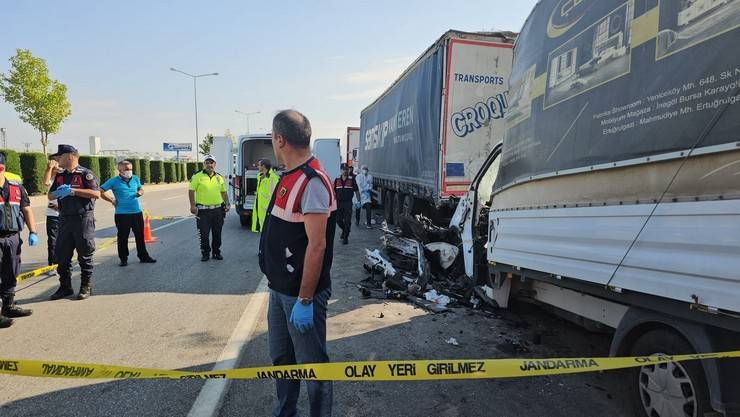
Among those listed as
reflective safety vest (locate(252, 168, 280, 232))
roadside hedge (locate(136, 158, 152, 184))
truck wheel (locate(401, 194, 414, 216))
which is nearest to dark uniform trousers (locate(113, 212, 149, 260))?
reflective safety vest (locate(252, 168, 280, 232))

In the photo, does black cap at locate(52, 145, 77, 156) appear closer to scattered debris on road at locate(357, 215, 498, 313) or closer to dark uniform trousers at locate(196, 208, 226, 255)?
dark uniform trousers at locate(196, 208, 226, 255)

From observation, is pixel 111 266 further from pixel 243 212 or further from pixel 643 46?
pixel 643 46

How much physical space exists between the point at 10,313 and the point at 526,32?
605 centimetres

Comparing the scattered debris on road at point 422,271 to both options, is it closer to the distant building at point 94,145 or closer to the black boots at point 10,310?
the black boots at point 10,310

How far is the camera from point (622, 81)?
2799 mm

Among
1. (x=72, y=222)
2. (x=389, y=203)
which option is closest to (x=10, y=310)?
(x=72, y=222)

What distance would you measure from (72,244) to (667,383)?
6.22 m

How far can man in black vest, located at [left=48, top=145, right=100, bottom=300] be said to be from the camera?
556 centimetres

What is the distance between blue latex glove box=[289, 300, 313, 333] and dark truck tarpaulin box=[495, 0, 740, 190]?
6.70 feet

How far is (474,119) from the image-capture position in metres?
8.54

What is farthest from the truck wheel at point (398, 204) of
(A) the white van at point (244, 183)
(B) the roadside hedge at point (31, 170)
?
(B) the roadside hedge at point (31, 170)

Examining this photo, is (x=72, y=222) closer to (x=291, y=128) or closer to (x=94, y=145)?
(x=291, y=128)

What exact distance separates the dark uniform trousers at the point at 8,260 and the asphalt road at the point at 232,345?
388 millimetres

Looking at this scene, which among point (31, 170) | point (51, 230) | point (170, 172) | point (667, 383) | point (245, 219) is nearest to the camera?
point (667, 383)
